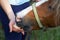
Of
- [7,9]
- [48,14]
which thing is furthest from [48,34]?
[7,9]

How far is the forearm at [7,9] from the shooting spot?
58.9 inches

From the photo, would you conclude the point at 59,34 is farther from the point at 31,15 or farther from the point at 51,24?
the point at 31,15

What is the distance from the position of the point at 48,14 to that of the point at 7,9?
1.03 ft

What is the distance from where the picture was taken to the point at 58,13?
53.7 inches

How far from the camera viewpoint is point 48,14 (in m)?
1.39

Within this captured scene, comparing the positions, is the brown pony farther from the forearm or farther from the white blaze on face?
the forearm

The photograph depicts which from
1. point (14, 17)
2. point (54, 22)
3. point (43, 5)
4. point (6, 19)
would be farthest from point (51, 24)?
point (6, 19)

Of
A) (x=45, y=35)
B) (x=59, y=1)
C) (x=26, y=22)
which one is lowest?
(x=45, y=35)

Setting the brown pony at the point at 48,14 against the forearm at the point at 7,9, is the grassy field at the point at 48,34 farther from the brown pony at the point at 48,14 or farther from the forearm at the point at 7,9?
the forearm at the point at 7,9

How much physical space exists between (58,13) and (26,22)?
0.69ft

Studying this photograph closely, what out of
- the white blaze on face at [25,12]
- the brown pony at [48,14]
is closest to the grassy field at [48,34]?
the brown pony at [48,14]

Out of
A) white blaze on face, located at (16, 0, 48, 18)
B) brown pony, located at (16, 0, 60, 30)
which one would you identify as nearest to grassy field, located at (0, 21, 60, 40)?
brown pony, located at (16, 0, 60, 30)

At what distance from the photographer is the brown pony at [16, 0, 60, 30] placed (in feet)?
4.50

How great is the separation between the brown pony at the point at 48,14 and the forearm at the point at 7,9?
0.52ft
